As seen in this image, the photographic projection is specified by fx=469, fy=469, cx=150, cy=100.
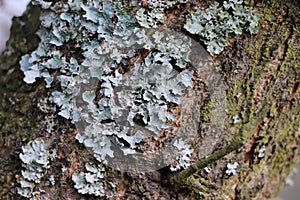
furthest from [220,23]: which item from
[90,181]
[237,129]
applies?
[90,181]

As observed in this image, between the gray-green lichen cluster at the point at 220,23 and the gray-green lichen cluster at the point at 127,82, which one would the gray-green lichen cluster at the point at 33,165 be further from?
the gray-green lichen cluster at the point at 220,23

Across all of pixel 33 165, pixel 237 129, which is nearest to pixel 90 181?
pixel 33 165

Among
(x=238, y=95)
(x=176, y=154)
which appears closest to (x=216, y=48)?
(x=238, y=95)

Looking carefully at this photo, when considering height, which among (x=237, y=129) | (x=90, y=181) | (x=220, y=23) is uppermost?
(x=220, y=23)

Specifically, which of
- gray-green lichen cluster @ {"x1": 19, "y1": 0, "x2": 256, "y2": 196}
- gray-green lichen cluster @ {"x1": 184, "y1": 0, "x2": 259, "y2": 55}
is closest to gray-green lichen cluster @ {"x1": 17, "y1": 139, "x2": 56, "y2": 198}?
gray-green lichen cluster @ {"x1": 19, "y1": 0, "x2": 256, "y2": 196}

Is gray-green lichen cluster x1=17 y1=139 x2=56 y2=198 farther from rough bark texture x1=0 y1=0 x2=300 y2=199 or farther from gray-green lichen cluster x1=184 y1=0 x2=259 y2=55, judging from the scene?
gray-green lichen cluster x1=184 y1=0 x2=259 y2=55

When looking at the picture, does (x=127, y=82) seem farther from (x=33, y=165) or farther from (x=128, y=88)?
(x=33, y=165)

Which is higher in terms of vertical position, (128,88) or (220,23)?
(220,23)

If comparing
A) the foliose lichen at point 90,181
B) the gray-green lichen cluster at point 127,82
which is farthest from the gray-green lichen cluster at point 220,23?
the foliose lichen at point 90,181

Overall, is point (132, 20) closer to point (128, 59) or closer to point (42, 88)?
point (128, 59)
